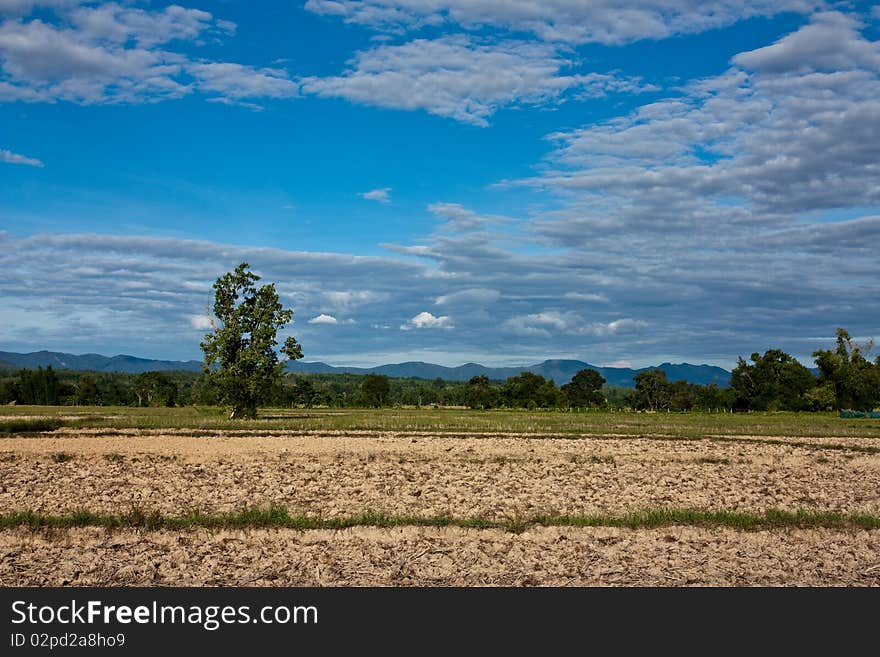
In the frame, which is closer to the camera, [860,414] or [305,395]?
[860,414]

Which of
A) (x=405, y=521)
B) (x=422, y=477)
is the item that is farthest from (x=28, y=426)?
(x=405, y=521)

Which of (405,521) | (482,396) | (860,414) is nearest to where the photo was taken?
(405,521)

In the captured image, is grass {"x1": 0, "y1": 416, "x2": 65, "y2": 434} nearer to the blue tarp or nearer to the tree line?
the tree line

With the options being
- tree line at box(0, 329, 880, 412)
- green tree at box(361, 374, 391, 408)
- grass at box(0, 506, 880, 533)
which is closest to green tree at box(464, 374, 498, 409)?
tree line at box(0, 329, 880, 412)

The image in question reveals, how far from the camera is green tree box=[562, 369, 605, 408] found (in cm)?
12512

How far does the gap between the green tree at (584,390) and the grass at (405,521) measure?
108 metres

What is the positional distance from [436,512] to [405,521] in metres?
1.49

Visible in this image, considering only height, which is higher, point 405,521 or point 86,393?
point 86,393

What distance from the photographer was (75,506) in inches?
681

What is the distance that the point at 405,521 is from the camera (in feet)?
51.0

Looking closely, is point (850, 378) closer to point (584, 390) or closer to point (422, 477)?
point (584, 390)

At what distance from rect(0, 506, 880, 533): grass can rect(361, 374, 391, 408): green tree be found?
111m

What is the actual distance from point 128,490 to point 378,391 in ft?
375

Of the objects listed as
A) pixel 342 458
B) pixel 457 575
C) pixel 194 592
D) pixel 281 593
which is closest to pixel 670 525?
pixel 457 575
